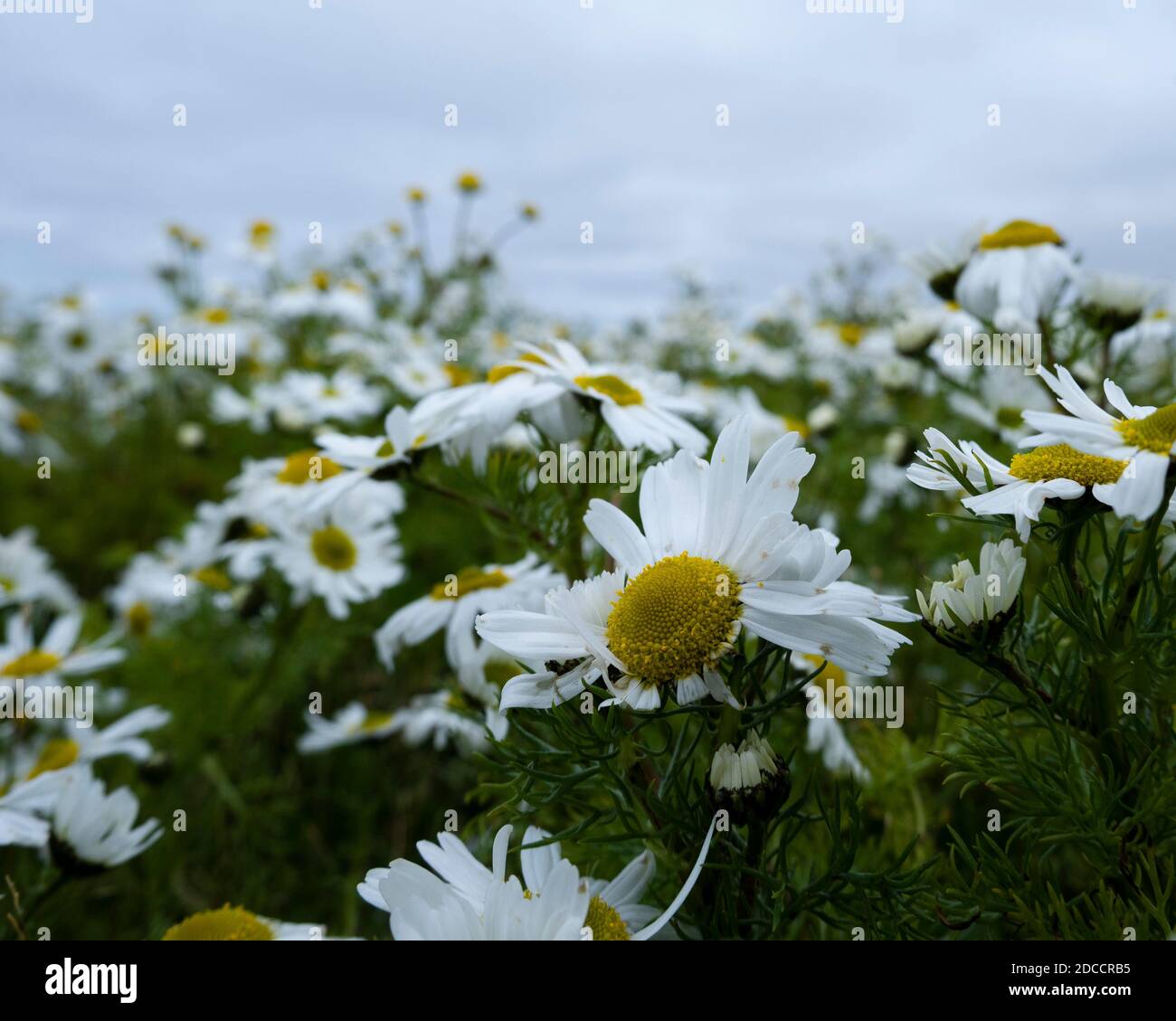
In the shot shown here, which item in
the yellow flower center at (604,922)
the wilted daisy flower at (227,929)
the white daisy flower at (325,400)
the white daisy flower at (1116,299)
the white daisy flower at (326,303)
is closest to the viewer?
the yellow flower center at (604,922)

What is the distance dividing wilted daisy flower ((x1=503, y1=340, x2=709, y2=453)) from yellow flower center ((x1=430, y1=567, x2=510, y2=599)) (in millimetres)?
283

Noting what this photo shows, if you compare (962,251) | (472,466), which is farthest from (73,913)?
(962,251)

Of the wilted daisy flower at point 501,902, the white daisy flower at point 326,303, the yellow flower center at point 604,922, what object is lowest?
the yellow flower center at point 604,922

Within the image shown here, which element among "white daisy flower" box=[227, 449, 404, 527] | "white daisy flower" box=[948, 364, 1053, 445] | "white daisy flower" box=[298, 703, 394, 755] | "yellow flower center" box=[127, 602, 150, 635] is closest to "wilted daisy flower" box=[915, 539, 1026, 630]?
"white daisy flower" box=[948, 364, 1053, 445]

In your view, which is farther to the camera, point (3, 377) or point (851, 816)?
point (3, 377)

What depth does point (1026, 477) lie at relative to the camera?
0.70 m

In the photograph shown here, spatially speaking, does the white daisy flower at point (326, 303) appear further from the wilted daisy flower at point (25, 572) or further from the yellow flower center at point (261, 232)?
the wilted daisy flower at point (25, 572)

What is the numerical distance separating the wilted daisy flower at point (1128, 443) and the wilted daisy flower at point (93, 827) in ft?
3.31

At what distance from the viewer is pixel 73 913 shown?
1.61 m

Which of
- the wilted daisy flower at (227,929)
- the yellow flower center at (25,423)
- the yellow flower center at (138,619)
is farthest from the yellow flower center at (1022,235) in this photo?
the yellow flower center at (25,423)

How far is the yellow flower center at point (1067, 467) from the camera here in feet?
2.20

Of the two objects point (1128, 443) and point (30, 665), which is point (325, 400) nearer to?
point (30, 665)
